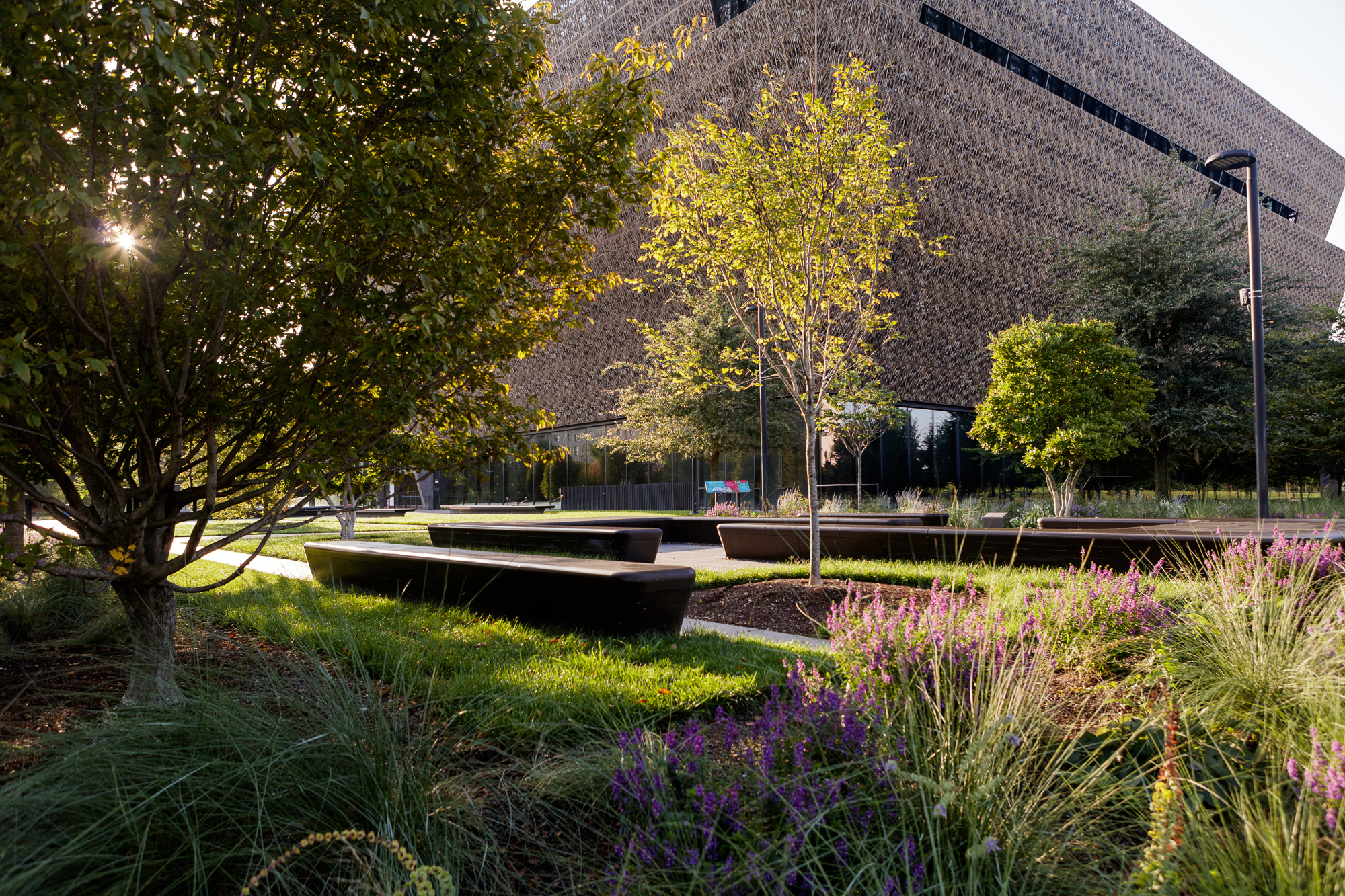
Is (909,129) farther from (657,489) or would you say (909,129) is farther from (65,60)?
(65,60)

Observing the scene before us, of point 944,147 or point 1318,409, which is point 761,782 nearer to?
point 944,147

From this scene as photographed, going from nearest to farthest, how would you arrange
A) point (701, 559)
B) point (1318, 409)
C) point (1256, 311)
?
point (1256, 311), point (701, 559), point (1318, 409)

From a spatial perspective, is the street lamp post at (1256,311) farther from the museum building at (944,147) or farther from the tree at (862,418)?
the museum building at (944,147)

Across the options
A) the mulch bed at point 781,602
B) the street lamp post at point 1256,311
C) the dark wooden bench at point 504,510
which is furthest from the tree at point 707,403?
the mulch bed at point 781,602

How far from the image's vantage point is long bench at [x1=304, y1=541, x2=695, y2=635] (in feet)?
19.9

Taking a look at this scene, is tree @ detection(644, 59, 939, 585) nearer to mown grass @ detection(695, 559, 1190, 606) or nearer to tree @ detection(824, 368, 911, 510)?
mown grass @ detection(695, 559, 1190, 606)

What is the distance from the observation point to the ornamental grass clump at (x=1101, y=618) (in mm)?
4461

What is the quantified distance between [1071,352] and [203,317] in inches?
817

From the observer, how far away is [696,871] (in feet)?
6.43

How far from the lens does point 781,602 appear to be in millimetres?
8531

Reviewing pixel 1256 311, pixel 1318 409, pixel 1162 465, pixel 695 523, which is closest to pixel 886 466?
pixel 1162 465

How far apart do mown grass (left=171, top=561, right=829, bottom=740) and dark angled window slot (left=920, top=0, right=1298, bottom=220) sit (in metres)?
22.2

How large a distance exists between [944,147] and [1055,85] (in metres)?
10.5

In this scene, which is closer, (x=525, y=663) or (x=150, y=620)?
(x=150, y=620)
